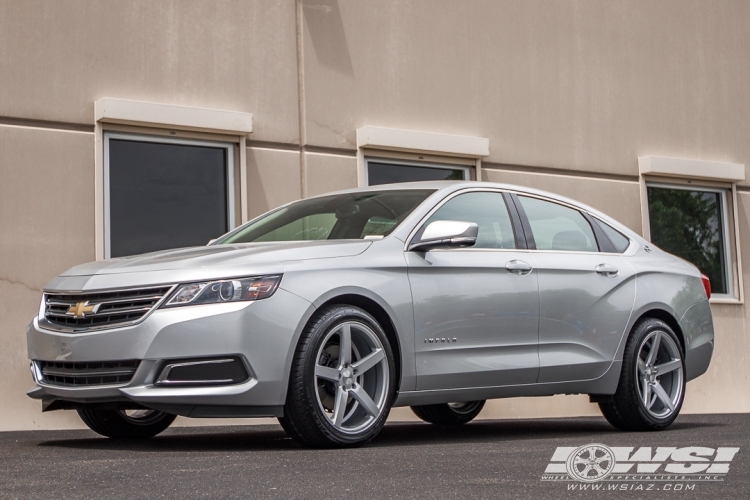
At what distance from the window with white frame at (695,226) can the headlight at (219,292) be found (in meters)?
8.84

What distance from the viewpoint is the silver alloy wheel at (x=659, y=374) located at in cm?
762

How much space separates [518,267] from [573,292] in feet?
1.69

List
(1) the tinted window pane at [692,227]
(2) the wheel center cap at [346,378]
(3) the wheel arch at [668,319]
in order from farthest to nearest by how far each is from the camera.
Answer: (1) the tinted window pane at [692,227], (3) the wheel arch at [668,319], (2) the wheel center cap at [346,378]

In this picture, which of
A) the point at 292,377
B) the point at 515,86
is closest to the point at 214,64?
the point at 515,86

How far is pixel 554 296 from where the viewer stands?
7039 millimetres

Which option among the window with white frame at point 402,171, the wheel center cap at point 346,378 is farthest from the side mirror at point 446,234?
the window with white frame at point 402,171

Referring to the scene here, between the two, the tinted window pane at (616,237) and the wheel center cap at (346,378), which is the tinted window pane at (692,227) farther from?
the wheel center cap at (346,378)

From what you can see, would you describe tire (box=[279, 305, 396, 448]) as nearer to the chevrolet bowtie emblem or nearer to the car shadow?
the car shadow

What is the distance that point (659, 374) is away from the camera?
7742 millimetres

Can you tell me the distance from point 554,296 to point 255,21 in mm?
5016

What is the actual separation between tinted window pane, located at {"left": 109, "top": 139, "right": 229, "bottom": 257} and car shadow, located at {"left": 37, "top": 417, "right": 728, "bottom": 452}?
216cm

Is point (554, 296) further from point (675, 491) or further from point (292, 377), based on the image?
point (675, 491)

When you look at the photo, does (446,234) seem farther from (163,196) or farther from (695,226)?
(695,226)

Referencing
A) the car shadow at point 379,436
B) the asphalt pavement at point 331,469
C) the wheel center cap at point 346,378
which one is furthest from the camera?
the car shadow at point 379,436
